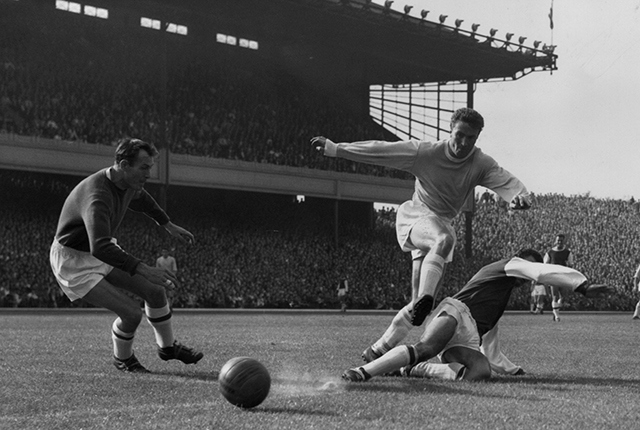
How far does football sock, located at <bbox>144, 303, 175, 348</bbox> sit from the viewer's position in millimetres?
8820

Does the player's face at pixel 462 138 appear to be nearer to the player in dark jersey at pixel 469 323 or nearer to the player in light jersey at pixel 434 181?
the player in light jersey at pixel 434 181

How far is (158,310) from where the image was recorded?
8.82 m

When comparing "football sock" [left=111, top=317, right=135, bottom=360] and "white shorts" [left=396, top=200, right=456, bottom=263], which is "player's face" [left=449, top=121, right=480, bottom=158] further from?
"football sock" [left=111, top=317, right=135, bottom=360]

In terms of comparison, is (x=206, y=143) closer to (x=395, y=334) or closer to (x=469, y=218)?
(x=469, y=218)

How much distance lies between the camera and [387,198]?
43.8 meters

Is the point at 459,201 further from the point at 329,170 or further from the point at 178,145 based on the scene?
the point at 329,170

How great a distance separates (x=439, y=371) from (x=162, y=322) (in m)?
2.45

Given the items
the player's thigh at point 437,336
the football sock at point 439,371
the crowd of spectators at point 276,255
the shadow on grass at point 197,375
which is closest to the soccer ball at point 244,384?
the shadow on grass at point 197,375

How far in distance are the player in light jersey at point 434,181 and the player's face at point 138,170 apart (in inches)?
59.0

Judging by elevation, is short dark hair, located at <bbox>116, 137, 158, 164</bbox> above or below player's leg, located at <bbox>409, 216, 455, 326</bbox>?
above

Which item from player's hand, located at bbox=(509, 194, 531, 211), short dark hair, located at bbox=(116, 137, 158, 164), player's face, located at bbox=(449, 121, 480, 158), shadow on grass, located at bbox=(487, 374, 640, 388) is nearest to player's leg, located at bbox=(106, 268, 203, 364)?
short dark hair, located at bbox=(116, 137, 158, 164)

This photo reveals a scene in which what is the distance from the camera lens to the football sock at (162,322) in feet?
28.9

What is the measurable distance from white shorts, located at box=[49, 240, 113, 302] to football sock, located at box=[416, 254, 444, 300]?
2.73 meters

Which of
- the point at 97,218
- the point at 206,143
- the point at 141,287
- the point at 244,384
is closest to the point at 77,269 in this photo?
the point at 141,287
